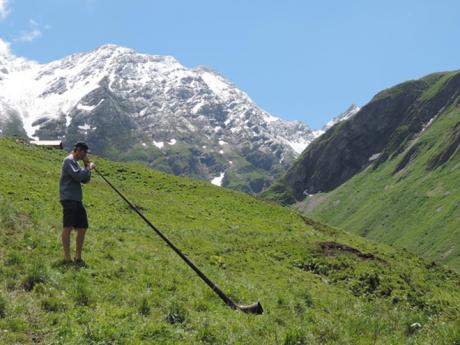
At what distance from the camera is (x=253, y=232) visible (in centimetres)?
4409

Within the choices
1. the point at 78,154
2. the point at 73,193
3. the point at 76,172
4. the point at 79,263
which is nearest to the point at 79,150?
the point at 78,154

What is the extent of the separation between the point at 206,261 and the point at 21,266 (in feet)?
50.6

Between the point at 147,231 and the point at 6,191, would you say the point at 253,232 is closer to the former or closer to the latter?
the point at 147,231

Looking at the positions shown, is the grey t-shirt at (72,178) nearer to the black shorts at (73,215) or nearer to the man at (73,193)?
the man at (73,193)

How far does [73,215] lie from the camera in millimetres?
16766

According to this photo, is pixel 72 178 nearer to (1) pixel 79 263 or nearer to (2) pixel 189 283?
(1) pixel 79 263

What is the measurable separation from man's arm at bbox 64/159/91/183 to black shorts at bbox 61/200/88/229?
34.3 inches

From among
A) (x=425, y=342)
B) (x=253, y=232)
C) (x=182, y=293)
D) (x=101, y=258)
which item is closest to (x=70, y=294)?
(x=182, y=293)

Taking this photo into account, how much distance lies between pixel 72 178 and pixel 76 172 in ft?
2.01

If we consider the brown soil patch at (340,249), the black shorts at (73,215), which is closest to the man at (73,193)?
the black shorts at (73,215)

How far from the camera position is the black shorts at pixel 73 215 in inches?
655

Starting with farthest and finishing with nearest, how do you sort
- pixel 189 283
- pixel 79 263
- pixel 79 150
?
pixel 189 283 → pixel 79 263 → pixel 79 150

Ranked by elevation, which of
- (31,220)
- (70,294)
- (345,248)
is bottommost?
(345,248)

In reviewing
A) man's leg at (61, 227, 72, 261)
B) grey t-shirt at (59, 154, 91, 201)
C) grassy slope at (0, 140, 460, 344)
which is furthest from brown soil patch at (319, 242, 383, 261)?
grey t-shirt at (59, 154, 91, 201)
